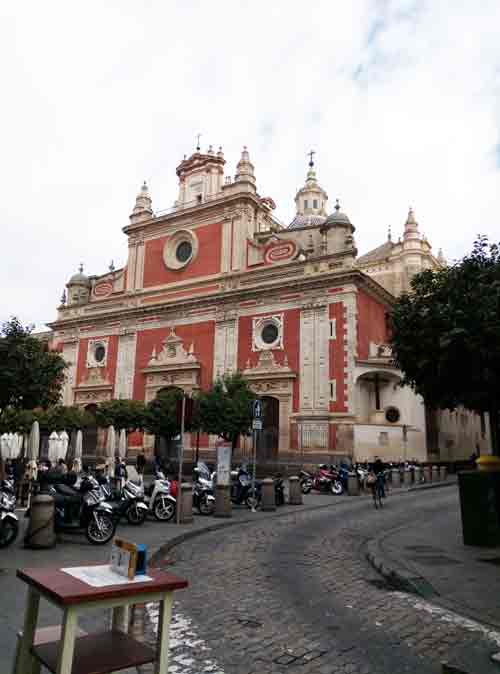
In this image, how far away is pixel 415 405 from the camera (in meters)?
29.5

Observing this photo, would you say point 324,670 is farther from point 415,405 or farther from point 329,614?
point 415,405

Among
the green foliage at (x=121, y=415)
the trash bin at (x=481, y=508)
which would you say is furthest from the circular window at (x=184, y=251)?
the trash bin at (x=481, y=508)

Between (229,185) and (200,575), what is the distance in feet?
95.5

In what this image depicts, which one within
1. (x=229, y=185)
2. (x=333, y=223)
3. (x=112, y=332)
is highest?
(x=229, y=185)

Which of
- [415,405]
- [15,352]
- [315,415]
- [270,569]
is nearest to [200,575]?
[270,569]

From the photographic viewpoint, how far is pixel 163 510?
13109 millimetres

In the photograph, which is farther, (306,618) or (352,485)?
(352,485)

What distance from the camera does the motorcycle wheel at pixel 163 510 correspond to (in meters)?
13.1

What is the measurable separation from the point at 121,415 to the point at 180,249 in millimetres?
12222

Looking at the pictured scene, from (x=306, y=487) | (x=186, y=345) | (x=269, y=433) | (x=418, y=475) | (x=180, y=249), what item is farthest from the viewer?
(x=180, y=249)

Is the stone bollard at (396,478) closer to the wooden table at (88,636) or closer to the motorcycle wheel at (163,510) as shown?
the motorcycle wheel at (163,510)

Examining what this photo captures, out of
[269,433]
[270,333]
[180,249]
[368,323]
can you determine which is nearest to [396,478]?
[269,433]

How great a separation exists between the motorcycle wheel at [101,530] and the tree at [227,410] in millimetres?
15191

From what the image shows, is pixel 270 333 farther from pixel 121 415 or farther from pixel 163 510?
pixel 163 510
